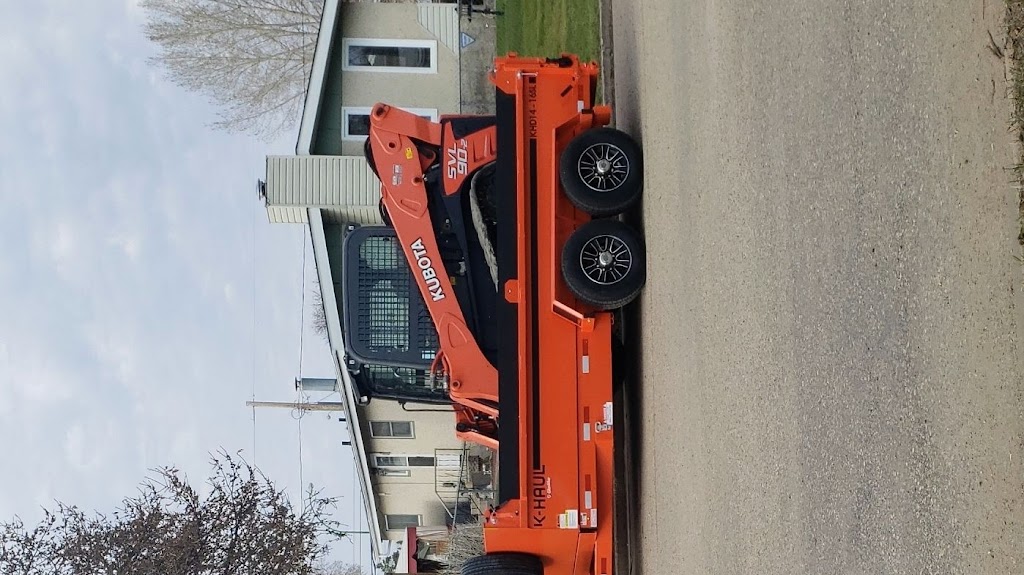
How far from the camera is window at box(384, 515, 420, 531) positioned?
16.1m

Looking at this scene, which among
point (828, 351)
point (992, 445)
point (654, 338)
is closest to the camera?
point (992, 445)

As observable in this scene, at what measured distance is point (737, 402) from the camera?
16.9 feet

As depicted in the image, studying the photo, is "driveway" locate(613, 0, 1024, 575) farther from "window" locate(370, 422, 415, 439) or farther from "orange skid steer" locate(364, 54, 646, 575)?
"window" locate(370, 422, 415, 439)

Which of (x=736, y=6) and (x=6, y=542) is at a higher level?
(x=736, y=6)

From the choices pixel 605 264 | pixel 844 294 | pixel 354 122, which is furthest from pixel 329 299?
pixel 844 294

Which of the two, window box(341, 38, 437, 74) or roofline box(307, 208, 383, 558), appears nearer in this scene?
roofline box(307, 208, 383, 558)

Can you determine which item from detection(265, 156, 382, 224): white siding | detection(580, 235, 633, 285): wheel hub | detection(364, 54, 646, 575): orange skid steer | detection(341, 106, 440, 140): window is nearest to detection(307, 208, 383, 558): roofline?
detection(265, 156, 382, 224): white siding

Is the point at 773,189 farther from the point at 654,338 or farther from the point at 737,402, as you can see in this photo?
the point at 654,338

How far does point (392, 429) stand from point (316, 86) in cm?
539

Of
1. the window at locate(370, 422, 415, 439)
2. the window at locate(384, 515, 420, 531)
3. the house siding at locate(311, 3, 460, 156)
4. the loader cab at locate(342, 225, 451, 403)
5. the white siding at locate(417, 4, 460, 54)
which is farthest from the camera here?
the window at locate(384, 515, 420, 531)

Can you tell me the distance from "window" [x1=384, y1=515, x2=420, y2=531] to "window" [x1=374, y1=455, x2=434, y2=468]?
182 cm

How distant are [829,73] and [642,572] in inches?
199

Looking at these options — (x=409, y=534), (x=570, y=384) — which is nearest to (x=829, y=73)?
(x=570, y=384)

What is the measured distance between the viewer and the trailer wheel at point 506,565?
7.02m
